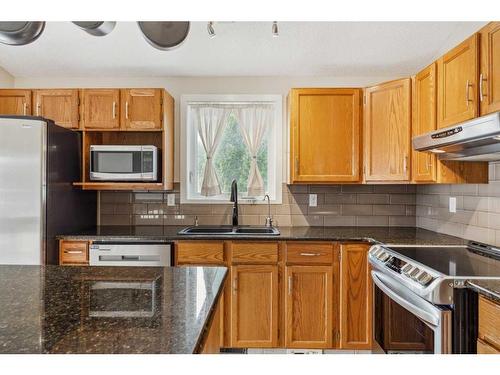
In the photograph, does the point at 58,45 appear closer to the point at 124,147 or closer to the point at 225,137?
the point at 124,147

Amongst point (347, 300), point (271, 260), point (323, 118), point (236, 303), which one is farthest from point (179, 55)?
point (347, 300)

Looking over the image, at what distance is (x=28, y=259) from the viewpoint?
8.35 ft

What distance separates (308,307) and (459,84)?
5.69 ft

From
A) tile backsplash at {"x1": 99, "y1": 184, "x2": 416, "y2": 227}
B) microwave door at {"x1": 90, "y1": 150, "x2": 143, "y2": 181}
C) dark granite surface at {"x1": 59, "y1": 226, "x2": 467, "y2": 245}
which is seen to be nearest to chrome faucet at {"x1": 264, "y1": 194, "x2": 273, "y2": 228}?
tile backsplash at {"x1": 99, "y1": 184, "x2": 416, "y2": 227}

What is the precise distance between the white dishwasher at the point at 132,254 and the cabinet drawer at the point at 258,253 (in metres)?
0.52

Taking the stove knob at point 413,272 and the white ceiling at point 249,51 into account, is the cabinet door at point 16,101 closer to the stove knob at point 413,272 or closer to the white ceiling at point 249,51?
the white ceiling at point 249,51

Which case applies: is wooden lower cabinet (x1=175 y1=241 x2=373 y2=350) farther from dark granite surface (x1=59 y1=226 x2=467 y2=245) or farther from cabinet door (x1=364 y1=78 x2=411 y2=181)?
cabinet door (x1=364 y1=78 x2=411 y2=181)

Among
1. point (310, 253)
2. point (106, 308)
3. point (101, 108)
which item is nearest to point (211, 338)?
point (106, 308)

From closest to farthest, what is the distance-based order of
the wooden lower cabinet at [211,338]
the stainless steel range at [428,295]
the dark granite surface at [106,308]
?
the dark granite surface at [106,308], the wooden lower cabinet at [211,338], the stainless steel range at [428,295]

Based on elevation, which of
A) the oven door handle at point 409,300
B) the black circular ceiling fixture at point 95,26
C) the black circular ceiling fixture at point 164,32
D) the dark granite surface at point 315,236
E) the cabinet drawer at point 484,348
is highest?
the black circular ceiling fixture at point 164,32

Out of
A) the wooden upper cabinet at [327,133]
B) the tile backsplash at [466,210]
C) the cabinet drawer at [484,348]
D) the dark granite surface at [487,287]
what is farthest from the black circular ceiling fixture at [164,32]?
the tile backsplash at [466,210]

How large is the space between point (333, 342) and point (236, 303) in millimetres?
753

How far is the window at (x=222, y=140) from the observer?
3.30 metres

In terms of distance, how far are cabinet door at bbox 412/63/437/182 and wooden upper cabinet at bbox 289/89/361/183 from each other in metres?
0.43
